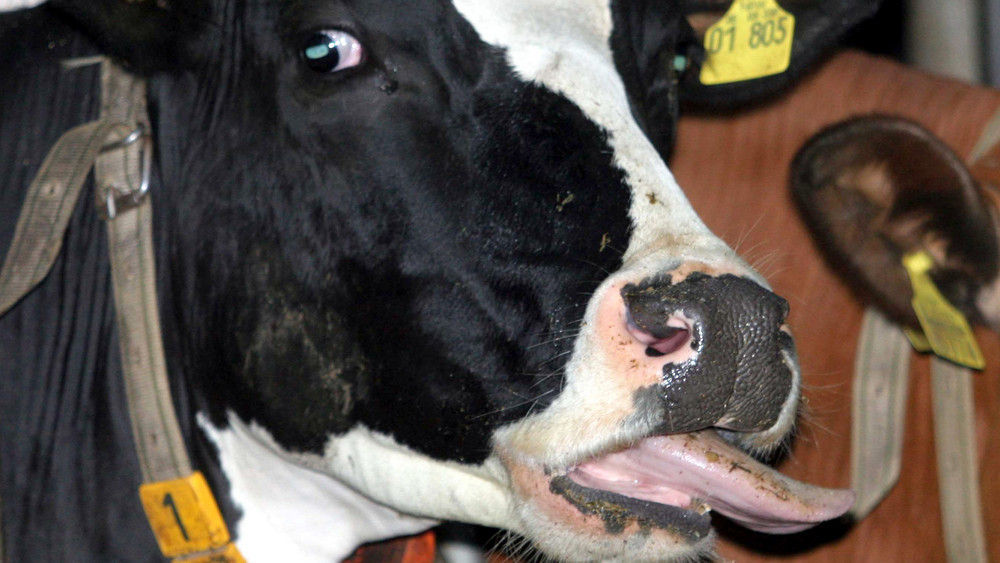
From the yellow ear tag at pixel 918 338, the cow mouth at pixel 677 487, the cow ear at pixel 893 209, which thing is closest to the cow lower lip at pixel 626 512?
the cow mouth at pixel 677 487

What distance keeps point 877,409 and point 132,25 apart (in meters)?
1.97

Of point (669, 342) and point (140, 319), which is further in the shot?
point (140, 319)

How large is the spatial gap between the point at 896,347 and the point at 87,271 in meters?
1.95

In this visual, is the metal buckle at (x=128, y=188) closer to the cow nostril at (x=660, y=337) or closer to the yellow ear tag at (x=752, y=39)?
the cow nostril at (x=660, y=337)

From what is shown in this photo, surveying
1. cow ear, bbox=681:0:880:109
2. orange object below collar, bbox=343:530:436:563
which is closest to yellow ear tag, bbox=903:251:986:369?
cow ear, bbox=681:0:880:109

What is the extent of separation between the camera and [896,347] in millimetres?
2662

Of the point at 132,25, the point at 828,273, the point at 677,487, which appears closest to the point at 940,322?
the point at 828,273

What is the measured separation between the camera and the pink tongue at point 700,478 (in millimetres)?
1475

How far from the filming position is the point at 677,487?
4.95 ft

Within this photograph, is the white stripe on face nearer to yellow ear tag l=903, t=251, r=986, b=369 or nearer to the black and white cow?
the black and white cow

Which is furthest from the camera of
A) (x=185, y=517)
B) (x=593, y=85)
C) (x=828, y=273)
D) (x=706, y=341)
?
(x=828, y=273)

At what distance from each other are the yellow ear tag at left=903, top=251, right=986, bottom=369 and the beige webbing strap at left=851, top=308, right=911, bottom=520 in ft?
0.50

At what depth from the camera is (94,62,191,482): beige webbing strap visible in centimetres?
178

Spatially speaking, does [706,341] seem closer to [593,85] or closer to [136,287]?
[593,85]
